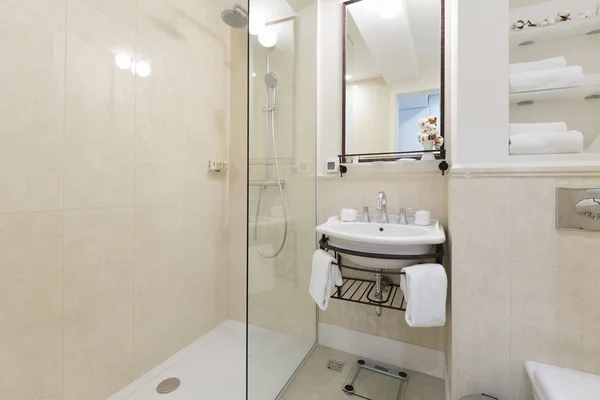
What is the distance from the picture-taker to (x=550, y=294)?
926 millimetres

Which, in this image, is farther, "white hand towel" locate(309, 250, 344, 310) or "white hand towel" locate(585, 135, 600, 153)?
"white hand towel" locate(309, 250, 344, 310)

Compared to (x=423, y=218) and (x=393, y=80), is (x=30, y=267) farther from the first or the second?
(x=393, y=80)

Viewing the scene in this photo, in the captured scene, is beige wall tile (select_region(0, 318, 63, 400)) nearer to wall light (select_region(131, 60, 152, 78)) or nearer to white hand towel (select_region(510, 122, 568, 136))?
wall light (select_region(131, 60, 152, 78))

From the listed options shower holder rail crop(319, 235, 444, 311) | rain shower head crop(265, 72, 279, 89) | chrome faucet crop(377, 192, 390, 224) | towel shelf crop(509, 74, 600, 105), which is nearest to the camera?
towel shelf crop(509, 74, 600, 105)

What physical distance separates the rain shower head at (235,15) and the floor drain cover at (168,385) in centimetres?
216

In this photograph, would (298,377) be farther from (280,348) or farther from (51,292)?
(51,292)

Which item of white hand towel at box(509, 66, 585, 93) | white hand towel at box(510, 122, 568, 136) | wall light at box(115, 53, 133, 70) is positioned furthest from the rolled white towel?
wall light at box(115, 53, 133, 70)

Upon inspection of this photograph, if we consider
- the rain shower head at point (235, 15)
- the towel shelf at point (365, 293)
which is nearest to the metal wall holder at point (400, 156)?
the towel shelf at point (365, 293)

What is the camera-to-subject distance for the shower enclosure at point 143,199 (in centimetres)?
104

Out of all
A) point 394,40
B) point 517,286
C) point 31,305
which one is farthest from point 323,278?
point 394,40

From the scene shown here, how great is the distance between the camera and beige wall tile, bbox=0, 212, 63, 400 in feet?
3.25

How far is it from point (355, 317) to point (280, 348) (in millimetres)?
596

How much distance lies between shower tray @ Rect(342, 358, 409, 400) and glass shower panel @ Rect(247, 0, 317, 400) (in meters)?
0.32

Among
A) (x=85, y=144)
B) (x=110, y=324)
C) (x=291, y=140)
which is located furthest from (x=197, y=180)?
(x=110, y=324)
